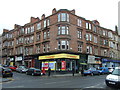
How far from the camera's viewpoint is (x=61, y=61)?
33906mm

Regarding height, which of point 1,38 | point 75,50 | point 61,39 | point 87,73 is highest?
point 1,38

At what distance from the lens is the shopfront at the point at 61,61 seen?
3366 centimetres

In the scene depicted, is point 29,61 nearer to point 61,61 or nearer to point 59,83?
point 61,61

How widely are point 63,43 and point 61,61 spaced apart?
423 cm

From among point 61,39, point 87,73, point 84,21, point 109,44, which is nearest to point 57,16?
point 61,39

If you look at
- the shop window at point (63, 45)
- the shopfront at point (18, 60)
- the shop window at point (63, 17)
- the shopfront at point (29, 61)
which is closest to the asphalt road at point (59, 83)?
the shop window at point (63, 45)

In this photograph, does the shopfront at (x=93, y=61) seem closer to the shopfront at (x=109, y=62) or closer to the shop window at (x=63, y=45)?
the shopfront at (x=109, y=62)

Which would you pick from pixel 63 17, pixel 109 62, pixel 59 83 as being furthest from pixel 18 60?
pixel 59 83

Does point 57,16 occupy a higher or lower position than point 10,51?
higher

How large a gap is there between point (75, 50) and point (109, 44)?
20.1 metres

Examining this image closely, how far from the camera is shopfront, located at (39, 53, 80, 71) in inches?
1325

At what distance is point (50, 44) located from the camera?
3694 cm

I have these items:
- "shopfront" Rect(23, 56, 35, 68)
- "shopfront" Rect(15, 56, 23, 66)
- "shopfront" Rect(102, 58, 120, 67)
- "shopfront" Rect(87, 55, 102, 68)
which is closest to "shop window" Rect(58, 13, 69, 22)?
"shopfront" Rect(87, 55, 102, 68)

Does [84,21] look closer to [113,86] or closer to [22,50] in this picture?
[22,50]
